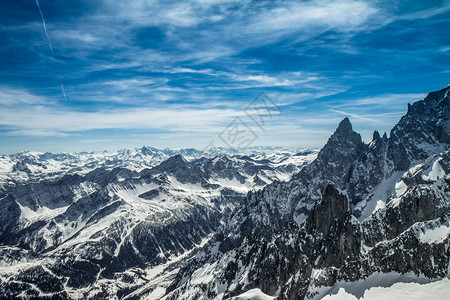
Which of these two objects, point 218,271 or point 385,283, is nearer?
point 385,283

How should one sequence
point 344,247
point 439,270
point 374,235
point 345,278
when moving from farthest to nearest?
1. point 374,235
2. point 344,247
3. point 345,278
4. point 439,270

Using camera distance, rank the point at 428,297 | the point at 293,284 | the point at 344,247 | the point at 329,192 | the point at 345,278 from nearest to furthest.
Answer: the point at 428,297 < the point at 345,278 < the point at 293,284 < the point at 344,247 < the point at 329,192

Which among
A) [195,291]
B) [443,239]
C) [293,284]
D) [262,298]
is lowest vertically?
[195,291]

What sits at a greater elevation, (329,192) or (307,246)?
(329,192)

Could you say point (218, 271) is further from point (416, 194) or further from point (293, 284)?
point (416, 194)

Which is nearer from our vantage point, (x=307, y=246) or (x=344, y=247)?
(x=344, y=247)

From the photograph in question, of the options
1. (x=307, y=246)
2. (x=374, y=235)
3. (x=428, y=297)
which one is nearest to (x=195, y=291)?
(x=307, y=246)

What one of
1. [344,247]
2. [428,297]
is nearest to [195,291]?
[344,247]

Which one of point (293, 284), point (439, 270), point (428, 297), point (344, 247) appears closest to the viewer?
point (428, 297)

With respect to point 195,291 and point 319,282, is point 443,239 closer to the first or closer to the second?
point 319,282
